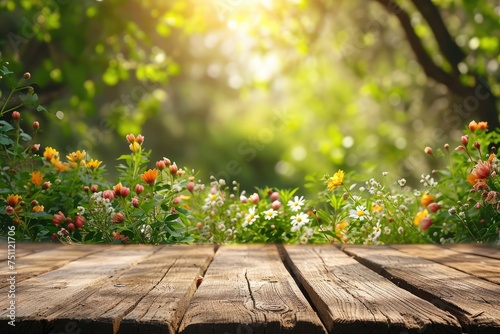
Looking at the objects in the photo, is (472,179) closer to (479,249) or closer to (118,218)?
(479,249)

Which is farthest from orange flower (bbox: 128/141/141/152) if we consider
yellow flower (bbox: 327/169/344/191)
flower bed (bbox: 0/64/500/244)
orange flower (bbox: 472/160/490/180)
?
orange flower (bbox: 472/160/490/180)

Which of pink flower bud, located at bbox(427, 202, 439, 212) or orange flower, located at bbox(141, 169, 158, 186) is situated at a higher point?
orange flower, located at bbox(141, 169, 158, 186)

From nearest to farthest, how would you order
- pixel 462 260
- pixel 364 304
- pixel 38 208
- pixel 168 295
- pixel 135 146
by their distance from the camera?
pixel 364 304 < pixel 168 295 < pixel 462 260 < pixel 38 208 < pixel 135 146

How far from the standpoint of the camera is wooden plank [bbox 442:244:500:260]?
9.94 ft

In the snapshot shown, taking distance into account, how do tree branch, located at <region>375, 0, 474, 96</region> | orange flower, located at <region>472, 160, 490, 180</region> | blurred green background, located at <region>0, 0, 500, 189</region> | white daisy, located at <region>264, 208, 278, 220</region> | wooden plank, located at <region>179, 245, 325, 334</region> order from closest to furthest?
1. wooden plank, located at <region>179, 245, 325, 334</region>
2. orange flower, located at <region>472, 160, 490, 180</region>
3. white daisy, located at <region>264, 208, 278, 220</region>
4. tree branch, located at <region>375, 0, 474, 96</region>
5. blurred green background, located at <region>0, 0, 500, 189</region>

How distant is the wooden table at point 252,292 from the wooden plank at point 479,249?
0.12 feet

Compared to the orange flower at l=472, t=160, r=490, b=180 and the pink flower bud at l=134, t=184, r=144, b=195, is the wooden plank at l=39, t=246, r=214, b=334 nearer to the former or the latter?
the pink flower bud at l=134, t=184, r=144, b=195

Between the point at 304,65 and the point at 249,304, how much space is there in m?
10.5

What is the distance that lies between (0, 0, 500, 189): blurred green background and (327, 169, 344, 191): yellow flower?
0.27m

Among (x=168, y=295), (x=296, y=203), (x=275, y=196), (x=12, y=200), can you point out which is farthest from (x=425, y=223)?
(x=168, y=295)

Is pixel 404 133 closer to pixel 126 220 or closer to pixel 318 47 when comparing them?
pixel 318 47

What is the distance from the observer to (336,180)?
12.1ft

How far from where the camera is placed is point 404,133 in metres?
13.8

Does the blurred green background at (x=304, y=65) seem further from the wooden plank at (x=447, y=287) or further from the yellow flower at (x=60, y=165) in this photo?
the wooden plank at (x=447, y=287)
